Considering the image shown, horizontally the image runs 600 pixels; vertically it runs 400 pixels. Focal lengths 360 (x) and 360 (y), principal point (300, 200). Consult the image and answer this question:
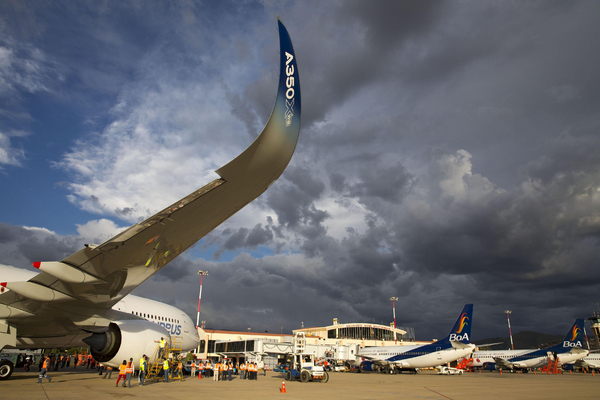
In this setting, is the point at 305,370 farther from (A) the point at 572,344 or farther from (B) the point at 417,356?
(A) the point at 572,344

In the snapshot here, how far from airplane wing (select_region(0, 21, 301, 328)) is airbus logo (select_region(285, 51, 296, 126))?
0.7 inches

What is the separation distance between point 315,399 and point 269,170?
21.9 feet

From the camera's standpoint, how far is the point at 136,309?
1755cm

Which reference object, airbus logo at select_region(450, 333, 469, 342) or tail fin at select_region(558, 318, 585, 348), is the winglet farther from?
tail fin at select_region(558, 318, 585, 348)

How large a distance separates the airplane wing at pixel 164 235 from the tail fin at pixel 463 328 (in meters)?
31.3

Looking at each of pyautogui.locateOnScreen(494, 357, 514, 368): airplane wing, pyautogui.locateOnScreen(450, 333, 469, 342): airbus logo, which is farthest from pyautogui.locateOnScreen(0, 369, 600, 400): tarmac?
pyautogui.locateOnScreen(494, 357, 514, 368): airplane wing

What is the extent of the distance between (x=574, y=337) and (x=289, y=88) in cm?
4665

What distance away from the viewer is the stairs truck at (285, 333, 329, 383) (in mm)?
18516

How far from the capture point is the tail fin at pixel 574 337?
38.4m

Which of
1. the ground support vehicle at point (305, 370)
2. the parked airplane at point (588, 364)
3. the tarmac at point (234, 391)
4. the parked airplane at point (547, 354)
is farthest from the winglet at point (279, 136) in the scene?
the parked airplane at point (588, 364)

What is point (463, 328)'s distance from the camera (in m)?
33.5

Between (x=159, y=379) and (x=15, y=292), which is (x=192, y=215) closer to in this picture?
(x=15, y=292)

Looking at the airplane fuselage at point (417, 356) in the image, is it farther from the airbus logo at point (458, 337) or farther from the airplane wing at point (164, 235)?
the airplane wing at point (164, 235)

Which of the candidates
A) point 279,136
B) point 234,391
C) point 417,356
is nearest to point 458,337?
point 417,356
